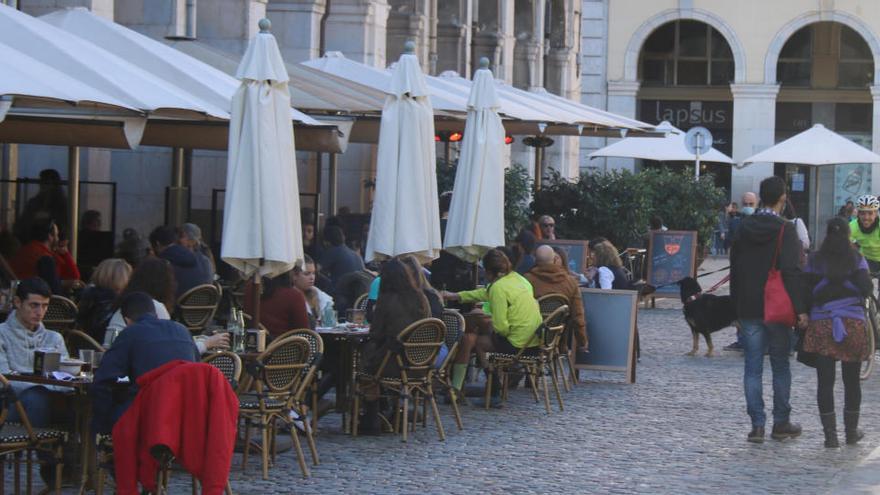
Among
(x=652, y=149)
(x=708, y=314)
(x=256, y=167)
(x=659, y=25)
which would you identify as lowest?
(x=708, y=314)

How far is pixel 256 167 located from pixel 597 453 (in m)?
2.81

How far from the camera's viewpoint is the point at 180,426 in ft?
26.5

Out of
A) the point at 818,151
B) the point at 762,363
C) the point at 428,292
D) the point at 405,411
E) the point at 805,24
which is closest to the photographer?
the point at 405,411

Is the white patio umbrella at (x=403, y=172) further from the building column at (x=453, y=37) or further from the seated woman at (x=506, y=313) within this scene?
the building column at (x=453, y=37)

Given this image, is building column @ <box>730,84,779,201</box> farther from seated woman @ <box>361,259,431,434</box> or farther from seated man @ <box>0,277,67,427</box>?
seated man @ <box>0,277,67,427</box>

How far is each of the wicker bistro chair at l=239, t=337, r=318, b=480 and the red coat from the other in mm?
2152

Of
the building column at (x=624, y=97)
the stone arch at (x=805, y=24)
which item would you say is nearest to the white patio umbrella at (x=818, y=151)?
the stone arch at (x=805, y=24)

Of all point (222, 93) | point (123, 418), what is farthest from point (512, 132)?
point (123, 418)

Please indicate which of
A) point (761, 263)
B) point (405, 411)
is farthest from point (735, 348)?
point (405, 411)

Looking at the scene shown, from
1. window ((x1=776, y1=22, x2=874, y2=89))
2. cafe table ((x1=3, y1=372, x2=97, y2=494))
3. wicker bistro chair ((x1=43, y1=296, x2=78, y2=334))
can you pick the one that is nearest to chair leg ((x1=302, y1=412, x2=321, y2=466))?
cafe table ((x1=3, y1=372, x2=97, y2=494))

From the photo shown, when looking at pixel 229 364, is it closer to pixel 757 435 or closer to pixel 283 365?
pixel 283 365

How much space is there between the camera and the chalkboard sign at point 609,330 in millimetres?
15898

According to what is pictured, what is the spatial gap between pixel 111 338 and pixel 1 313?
248 centimetres

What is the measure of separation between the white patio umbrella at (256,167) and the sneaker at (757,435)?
336 centimetres
